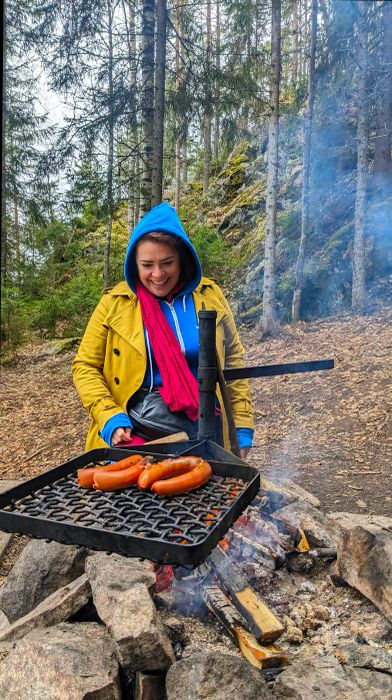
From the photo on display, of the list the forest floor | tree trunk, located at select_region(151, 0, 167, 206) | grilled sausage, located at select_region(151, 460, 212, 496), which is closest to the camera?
grilled sausage, located at select_region(151, 460, 212, 496)

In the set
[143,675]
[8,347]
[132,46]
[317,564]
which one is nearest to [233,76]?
[132,46]

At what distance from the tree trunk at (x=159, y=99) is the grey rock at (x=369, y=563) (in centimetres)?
290

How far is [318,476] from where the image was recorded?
362 centimetres

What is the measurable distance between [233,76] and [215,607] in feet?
A: 11.9

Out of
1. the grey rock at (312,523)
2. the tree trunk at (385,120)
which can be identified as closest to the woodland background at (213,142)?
the tree trunk at (385,120)

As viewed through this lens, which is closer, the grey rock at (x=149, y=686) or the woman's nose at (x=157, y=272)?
the grey rock at (x=149, y=686)

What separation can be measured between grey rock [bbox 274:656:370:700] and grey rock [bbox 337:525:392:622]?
12.7 inches

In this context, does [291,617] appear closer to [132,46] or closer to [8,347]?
[132,46]

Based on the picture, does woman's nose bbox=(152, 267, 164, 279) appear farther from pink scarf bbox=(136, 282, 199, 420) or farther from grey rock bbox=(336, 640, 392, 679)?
grey rock bbox=(336, 640, 392, 679)

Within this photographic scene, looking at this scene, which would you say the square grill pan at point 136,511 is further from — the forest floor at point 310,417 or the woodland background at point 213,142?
the forest floor at point 310,417

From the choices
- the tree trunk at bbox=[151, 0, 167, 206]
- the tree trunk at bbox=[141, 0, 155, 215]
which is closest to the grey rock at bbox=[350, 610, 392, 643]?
the tree trunk at bbox=[151, 0, 167, 206]

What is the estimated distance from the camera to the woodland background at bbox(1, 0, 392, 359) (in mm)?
2402

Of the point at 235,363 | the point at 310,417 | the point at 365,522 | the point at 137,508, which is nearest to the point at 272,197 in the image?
the point at 310,417

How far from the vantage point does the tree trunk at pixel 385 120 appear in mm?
1288
